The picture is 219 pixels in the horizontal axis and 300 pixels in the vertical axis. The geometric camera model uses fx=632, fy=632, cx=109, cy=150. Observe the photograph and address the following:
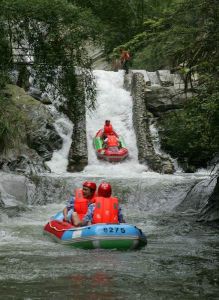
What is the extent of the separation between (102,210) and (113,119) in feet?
44.2

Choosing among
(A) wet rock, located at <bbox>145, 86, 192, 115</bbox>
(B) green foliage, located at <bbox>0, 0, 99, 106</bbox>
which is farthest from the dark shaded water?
(A) wet rock, located at <bbox>145, 86, 192, 115</bbox>

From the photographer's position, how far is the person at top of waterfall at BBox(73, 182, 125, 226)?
986 centimetres

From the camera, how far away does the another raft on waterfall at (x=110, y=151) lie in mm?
19703

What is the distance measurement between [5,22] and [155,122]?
10.6 m

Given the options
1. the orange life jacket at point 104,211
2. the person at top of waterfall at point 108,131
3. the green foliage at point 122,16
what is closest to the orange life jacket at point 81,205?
the orange life jacket at point 104,211

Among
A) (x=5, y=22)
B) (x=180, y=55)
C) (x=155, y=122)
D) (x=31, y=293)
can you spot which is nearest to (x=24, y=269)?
(x=31, y=293)

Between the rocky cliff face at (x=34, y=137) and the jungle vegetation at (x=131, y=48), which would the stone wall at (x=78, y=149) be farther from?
the jungle vegetation at (x=131, y=48)

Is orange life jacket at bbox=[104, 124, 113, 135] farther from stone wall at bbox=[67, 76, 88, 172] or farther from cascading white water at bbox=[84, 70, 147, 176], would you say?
stone wall at bbox=[67, 76, 88, 172]

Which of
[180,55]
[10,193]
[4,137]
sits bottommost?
[10,193]

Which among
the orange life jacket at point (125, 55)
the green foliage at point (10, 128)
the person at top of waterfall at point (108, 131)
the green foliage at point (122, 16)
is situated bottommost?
the person at top of waterfall at point (108, 131)

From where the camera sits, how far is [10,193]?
1510cm

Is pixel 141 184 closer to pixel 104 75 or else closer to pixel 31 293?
pixel 31 293

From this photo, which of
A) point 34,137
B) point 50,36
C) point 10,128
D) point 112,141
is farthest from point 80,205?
point 112,141

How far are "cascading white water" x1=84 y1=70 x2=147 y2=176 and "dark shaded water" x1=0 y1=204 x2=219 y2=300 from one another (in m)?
7.79
